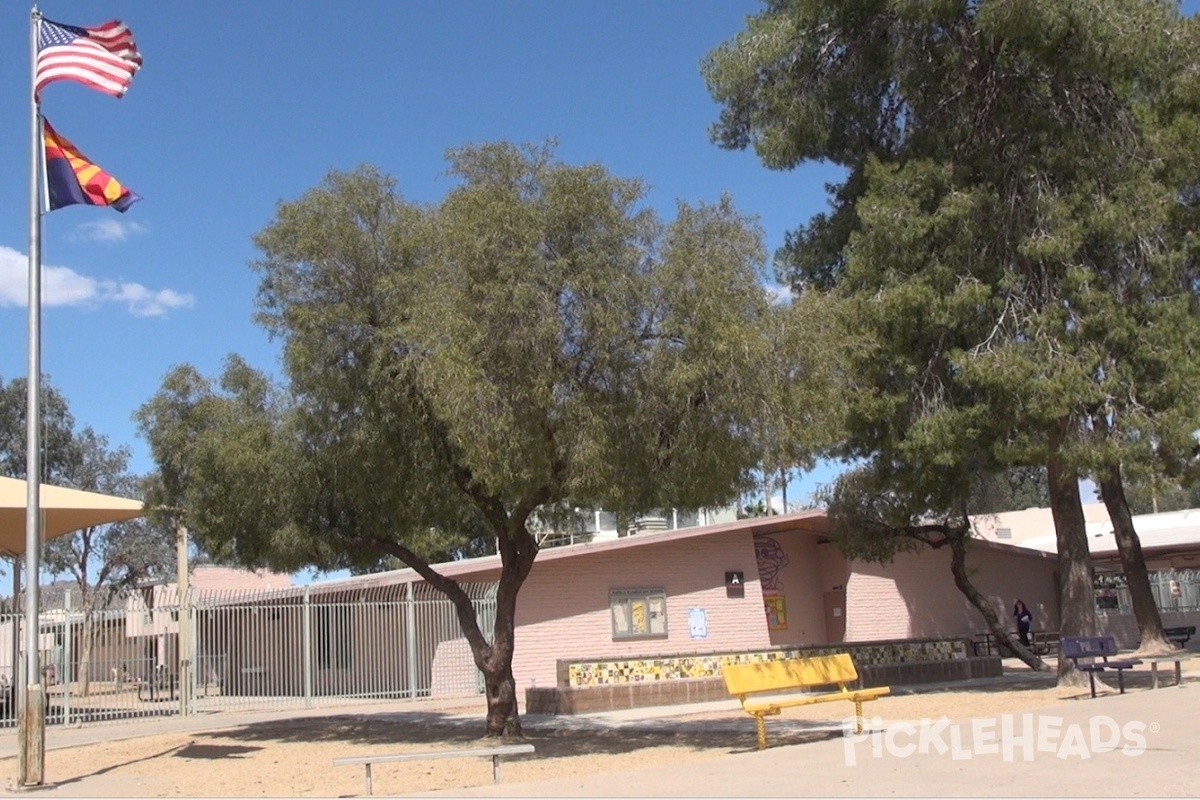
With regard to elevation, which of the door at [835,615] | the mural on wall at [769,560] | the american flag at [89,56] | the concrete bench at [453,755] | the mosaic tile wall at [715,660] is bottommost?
the concrete bench at [453,755]

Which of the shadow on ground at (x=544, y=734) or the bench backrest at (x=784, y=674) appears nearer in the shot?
the bench backrest at (x=784, y=674)

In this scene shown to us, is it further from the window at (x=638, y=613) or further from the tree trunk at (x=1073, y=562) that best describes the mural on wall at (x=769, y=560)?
the tree trunk at (x=1073, y=562)

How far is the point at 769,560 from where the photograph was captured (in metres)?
33.2

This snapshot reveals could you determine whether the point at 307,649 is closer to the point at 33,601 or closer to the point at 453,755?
the point at 33,601

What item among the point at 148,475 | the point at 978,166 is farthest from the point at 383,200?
the point at 978,166

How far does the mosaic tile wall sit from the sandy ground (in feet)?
5.71

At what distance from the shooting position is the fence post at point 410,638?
2681cm

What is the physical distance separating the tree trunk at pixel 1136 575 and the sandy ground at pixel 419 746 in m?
6.15

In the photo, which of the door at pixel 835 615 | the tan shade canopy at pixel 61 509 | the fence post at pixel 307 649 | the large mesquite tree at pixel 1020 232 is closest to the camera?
the large mesquite tree at pixel 1020 232

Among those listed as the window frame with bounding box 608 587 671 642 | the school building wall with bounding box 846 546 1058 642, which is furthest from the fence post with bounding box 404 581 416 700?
the school building wall with bounding box 846 546 1058 642

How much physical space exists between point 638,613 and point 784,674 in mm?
14167

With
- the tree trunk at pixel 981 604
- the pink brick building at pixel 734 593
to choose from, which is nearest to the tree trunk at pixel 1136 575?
the tree trunk at pixel 981 604

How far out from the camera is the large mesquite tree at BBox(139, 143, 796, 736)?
13.1m

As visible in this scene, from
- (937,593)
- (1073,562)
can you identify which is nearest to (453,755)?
(1073,562)
